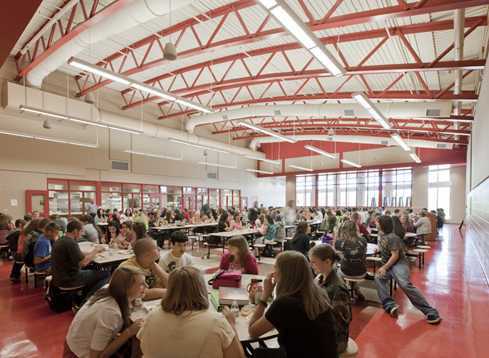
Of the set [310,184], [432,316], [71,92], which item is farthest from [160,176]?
[432,316]

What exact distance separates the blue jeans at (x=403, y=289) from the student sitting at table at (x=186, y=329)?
11.3 feet

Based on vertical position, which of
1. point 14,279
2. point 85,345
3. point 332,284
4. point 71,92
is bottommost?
point 14,279

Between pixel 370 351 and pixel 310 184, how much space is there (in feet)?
70.1

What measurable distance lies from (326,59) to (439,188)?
1926 centimetres

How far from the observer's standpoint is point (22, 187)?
11.2 m

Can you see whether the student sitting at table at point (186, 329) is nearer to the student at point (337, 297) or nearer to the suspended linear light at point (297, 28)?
the student at point (337, 297)

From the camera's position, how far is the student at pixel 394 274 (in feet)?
13.1

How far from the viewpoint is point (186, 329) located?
144cm

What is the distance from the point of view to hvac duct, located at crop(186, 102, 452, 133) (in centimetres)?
909

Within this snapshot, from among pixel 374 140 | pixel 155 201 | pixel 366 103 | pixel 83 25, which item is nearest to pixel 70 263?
pixel 83 25

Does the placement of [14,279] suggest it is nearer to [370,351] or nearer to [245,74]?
[370,351]

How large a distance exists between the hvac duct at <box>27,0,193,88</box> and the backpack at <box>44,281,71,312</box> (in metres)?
5.07

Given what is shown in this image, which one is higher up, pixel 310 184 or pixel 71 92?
pixel 71 92

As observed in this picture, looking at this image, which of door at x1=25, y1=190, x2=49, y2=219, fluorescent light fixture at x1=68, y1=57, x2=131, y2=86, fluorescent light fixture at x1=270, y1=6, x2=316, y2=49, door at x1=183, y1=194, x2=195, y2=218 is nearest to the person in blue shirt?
fluorescent light fixture at x1=68, y1=57, x2=131, y2=86
